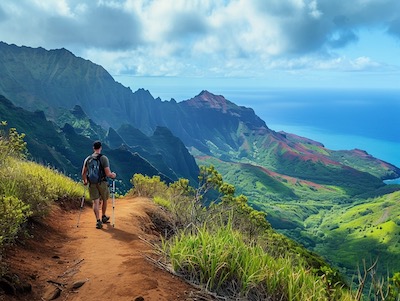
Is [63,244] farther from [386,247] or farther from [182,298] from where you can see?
[386,247]

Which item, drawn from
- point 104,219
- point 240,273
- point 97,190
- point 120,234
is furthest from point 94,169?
point 240,273

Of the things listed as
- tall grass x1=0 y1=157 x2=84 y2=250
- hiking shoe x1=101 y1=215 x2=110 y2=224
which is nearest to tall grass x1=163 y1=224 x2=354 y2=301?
tall grass x1=0 y1=157 x2=84 y2=250

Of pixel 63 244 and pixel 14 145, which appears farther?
pixel 14 145

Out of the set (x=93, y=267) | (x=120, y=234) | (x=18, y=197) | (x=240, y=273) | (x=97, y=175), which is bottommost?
(x=120, y=234)

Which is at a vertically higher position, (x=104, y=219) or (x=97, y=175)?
(x=97, y=175)

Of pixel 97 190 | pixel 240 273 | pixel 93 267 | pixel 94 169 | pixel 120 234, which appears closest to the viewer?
pixel 240 273

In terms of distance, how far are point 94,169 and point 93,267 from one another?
4.09 m

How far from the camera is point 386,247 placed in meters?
115

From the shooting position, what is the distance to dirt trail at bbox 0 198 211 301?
5355mm

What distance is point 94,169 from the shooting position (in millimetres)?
10172

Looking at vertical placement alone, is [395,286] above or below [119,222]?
above

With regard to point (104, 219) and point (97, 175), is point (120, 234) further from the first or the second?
point (97, 175)

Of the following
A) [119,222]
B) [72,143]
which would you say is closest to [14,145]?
[119,222]

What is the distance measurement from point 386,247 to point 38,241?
124 metres
